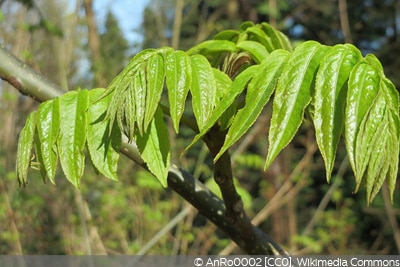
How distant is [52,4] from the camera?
6.89 meters

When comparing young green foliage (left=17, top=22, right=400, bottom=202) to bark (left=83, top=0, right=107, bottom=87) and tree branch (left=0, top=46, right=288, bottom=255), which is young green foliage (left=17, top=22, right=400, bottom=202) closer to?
tree branch (left=0, top=46, right=288, bottom=255)

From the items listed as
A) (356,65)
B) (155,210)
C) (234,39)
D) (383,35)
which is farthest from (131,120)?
(383,35)

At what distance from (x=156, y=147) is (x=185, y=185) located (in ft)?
0.63

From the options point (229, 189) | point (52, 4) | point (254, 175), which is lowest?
point (254, 175)

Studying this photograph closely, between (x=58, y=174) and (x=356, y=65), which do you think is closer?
(x=356, y=65)

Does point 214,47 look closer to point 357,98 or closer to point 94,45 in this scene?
point 357,98

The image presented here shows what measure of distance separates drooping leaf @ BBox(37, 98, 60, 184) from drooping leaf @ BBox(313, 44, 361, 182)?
40 cm

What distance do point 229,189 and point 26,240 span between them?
4.28m

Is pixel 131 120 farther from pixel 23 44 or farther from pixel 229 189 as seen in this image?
pixel 23 44

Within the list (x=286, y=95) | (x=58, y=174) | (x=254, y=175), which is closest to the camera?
(x=286, y=95)

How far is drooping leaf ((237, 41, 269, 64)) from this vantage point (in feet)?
3.21

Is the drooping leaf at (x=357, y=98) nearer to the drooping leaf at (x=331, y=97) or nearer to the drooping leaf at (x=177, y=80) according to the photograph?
the drooping leaf at (x=331, y=97)

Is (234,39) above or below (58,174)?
above

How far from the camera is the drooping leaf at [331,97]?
2.36 feet
